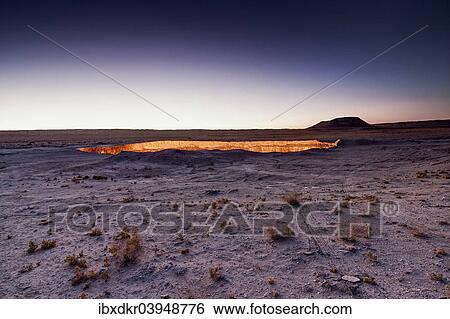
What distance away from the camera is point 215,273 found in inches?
235

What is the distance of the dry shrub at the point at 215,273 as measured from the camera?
232 inches

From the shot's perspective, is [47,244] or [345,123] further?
[345,123]

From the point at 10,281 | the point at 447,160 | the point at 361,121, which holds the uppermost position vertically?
the point at 361,121

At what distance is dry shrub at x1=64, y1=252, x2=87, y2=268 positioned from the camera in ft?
21.2

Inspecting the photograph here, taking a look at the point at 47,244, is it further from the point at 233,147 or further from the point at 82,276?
the point at 233,147

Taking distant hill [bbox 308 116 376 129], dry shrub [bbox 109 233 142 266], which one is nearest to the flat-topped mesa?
dry shrub [bbox 109 233 142 266]

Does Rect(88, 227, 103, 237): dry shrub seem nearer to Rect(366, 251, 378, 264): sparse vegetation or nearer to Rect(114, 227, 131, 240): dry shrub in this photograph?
Rect(114, 227, 131, 240): dry shrub

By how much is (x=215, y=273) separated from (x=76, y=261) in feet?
9.27

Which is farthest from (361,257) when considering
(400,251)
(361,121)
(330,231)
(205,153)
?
(361,121)

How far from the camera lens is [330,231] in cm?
799

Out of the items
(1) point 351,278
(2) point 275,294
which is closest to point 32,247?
(2) point 275,294
